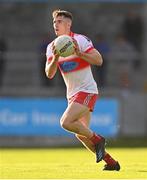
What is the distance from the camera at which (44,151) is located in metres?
22.1

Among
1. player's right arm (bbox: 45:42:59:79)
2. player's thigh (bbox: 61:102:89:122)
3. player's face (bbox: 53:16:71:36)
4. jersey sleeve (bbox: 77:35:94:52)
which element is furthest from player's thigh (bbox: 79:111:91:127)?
player's face (bbox: 53:16:71:36)

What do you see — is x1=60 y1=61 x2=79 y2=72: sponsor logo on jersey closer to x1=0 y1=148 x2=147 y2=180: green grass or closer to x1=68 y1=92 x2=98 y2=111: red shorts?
x1=68 y1=92 x2=98 y2=111: red shorts

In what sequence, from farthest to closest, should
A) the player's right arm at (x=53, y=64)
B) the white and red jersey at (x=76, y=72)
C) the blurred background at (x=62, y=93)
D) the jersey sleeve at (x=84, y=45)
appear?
the blurred background at (x=62, y=93)
the white and red jersey at (x=76, y=72)
the jersey sleeve at (x=84, y=45)
the player's right arm at (x=53, y=64)

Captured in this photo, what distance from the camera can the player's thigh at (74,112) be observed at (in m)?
13.9

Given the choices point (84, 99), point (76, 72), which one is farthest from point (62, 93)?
point (84, 99)

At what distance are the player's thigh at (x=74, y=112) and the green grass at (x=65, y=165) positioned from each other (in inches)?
31.6

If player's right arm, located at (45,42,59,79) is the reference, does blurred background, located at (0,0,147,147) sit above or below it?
below

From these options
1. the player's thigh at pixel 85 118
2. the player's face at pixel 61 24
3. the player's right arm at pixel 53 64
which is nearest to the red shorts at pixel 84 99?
the player's thigh at pixel 85 118

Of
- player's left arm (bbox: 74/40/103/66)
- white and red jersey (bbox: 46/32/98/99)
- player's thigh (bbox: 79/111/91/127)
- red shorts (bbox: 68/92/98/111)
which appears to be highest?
player's left arm (bbox: 74/40/103/66)

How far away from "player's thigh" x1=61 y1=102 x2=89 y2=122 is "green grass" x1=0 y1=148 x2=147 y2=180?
802 mm

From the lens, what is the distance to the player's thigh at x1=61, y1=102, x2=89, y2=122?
45.5 ft

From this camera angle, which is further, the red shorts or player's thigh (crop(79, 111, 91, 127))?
player's thigh (crop(79, 111, 91, 127))

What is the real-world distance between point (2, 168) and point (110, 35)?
17.5 m

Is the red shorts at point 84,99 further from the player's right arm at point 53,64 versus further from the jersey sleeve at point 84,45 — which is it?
the jersey sleeve at point 84,45
